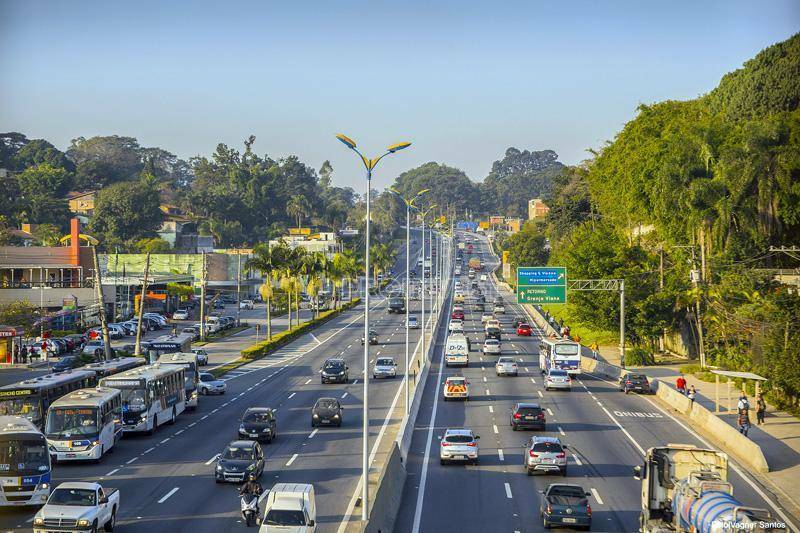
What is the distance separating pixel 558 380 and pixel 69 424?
33589 mm

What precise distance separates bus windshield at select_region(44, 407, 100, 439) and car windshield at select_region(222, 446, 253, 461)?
21.6ft

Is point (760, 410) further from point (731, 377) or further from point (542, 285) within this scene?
point (542, 285)

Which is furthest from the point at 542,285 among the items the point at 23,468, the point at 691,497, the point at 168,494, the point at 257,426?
the point at 691,497

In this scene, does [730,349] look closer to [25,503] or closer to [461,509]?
[461,509]

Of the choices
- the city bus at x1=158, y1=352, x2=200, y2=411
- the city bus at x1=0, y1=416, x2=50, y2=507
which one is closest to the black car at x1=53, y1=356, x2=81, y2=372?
the city bus at x1=158, y1=352, x2=200, y2=411

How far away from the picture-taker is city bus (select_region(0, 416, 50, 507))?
3111 centimetres

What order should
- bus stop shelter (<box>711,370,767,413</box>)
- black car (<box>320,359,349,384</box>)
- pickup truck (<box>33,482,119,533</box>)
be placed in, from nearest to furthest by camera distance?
pickup truck (<box>33,482,119,533</box>)
bus stop shelter (<box>711,370,767,413</box>)
black car (<box>320,359,349,384</box>)

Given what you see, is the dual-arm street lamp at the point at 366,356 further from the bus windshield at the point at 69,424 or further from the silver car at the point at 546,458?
the bus windshield at the point at 69,424

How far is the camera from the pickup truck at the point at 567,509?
2942 cm

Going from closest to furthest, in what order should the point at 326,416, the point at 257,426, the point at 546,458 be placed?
1. the point at 546,458
2. the point at 257,426
3. the point at 326,416

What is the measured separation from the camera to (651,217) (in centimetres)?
10269

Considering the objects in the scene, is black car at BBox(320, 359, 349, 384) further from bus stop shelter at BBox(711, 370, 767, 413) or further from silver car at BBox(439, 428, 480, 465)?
silver car at BBox(439, 428, 480, 465)

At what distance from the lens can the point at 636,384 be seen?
63.0 meters

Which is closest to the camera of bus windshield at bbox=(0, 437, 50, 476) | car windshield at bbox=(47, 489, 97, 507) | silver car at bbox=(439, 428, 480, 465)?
car windshield at bbox=(47, 489, 97, 507)
